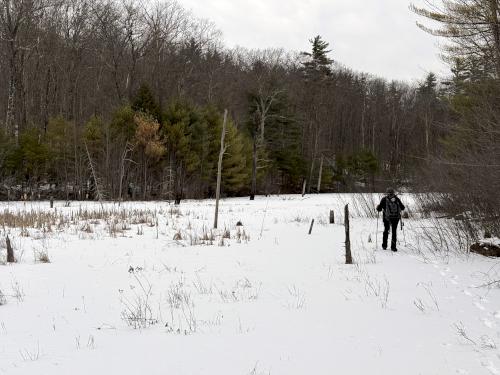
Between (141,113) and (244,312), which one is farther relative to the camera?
(141,113)

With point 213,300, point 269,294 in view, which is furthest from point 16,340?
point 269,294

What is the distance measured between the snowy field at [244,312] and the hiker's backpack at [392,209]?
1.06m

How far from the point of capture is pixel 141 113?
3650 centimetres

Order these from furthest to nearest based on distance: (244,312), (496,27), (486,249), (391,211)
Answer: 1. (496,27)
2. (391,211)
3. (486,249)
4. (244,312)

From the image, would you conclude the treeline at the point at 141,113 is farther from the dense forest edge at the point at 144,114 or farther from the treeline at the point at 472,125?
the treeline at the point at 472,125

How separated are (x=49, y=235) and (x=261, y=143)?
3087 centimetres

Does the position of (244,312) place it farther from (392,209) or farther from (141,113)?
A: (141,113)

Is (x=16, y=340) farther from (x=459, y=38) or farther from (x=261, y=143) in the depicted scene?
(x=261, y=143)

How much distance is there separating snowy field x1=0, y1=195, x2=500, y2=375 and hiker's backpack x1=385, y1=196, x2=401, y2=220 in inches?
41.9

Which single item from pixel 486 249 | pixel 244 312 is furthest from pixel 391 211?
pixel 244 312

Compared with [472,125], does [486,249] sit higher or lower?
lower

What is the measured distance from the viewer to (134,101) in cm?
3797

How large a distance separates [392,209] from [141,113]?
92.9 feet

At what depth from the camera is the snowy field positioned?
4.55m
